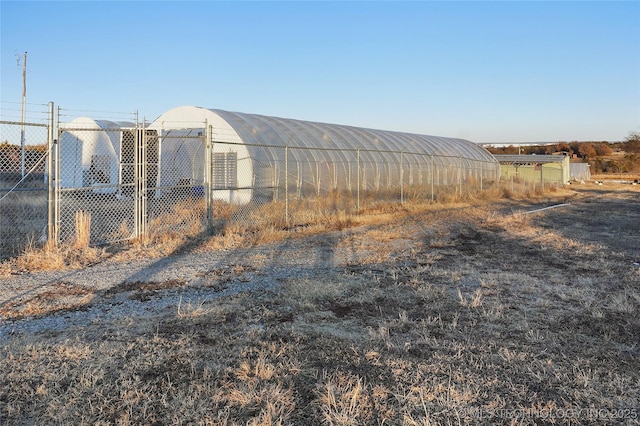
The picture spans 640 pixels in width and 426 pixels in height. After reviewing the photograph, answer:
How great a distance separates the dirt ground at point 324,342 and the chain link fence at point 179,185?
7.55 ft

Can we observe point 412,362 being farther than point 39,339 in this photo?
No

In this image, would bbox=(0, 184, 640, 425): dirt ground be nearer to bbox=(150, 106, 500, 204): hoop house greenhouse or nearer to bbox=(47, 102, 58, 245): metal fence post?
bbox=(47, 102, 58, 245): metal fence post

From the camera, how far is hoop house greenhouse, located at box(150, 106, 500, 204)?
16562 mm

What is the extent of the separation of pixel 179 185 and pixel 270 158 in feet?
20.4

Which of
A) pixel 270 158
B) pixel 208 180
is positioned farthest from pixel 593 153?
pixel 208 180

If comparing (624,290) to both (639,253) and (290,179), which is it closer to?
(639,253)

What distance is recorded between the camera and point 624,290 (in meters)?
6.68

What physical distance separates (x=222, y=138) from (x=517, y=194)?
1852 cm

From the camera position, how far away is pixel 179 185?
11375 mm

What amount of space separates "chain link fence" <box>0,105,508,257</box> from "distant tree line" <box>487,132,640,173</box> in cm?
4478

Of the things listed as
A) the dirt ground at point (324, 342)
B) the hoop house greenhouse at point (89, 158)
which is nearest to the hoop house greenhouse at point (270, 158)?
the hoop house greenhouse at point (89, 158)

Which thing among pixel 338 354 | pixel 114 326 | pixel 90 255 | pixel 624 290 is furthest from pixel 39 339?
pixel 624 290

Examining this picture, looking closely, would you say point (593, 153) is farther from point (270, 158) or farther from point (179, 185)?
point (179, 185)

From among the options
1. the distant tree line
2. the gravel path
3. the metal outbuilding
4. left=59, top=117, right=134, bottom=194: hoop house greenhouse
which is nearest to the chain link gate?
left=59, top=117, right=134, bottom=194: hoop house greenhouse
